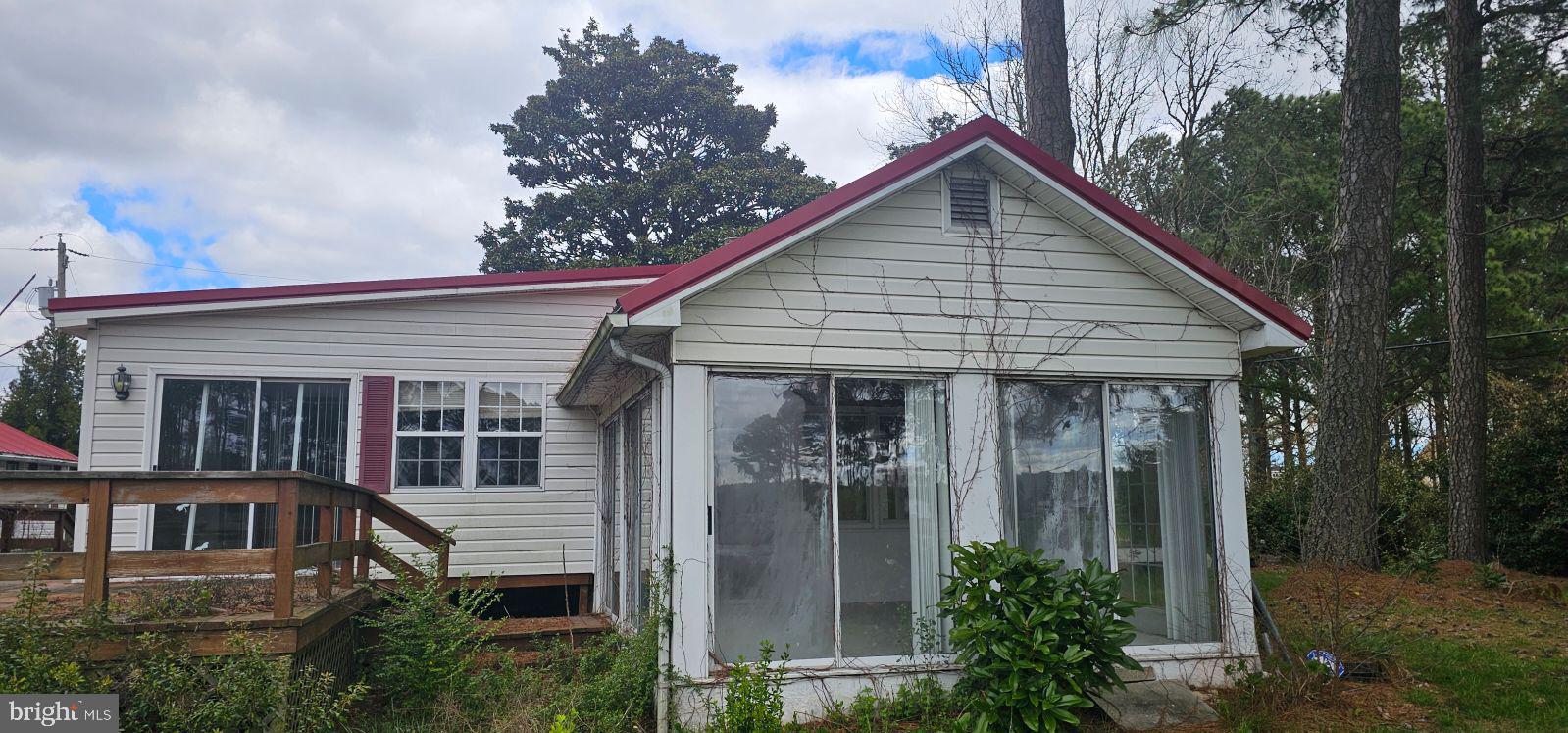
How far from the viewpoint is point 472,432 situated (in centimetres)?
1004

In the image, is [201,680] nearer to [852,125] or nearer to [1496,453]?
[1496,453]

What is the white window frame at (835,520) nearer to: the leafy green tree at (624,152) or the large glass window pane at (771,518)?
the large glass window pane at (771,518)

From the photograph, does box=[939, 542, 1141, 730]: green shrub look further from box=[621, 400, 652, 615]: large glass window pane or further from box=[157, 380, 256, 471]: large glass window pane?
box=[157, 380, 256, 471]: large glass window pane

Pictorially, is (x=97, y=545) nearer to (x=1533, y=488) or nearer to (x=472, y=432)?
(x=472, y=432)

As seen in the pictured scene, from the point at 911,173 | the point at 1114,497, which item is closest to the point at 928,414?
the point at 1114,497

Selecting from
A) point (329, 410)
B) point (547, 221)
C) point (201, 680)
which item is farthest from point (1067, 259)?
point (547, 221)

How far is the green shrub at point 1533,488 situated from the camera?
12094mm

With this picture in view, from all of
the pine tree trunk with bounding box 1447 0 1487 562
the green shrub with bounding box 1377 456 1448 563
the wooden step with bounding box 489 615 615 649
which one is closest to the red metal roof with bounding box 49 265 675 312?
the wooden step with bounding box 489 615 615 649

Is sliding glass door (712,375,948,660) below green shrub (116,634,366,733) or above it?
above

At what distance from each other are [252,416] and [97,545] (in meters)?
4.80

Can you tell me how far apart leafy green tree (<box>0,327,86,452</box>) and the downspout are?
A: 32470 millimetres


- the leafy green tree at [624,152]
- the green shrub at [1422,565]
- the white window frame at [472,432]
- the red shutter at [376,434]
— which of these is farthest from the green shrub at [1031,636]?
the leafy green tree at [624,152]

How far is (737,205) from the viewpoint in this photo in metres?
26.3

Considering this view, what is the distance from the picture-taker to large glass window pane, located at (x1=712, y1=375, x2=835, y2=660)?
6.12 metres
